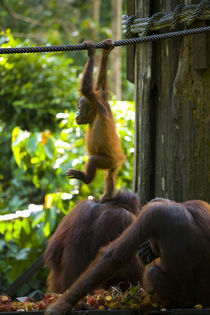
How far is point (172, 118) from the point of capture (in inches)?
125

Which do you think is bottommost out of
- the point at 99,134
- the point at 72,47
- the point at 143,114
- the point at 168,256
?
the point at 168,256

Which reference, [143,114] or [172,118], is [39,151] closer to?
[143,114]

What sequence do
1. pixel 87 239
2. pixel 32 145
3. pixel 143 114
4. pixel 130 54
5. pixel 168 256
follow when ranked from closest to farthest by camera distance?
pixel 168 256
pixel 143 114
pixel 130 54
pixel 87 239
pixel 32 145

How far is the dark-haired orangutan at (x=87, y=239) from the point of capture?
3619 millimetres

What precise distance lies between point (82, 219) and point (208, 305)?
1.36m

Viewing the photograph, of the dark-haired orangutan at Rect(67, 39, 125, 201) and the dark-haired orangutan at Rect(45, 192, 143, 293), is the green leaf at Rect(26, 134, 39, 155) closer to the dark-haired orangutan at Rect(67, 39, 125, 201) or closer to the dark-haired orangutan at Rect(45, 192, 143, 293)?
the dark-haired orangutan at Rect(67, 39, 125, 201)

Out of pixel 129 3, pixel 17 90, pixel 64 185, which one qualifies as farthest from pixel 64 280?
pixel 17 90

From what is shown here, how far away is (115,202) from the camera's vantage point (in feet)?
12.5

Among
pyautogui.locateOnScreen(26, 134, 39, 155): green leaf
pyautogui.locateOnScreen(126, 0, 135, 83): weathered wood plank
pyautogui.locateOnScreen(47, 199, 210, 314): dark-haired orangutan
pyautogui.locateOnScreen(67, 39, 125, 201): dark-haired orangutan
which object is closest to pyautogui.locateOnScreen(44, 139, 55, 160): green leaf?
pyautogui.locateOnScreen(26, 134, 39, 155): green leaf

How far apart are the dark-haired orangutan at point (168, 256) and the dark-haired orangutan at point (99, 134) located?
1455 millimetres

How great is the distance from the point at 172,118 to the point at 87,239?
1021 mm

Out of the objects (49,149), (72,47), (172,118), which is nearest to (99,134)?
(172,118)

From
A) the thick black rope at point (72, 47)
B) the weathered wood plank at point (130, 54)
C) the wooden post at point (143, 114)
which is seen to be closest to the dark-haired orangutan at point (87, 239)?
the wooden post at point (143, 114)

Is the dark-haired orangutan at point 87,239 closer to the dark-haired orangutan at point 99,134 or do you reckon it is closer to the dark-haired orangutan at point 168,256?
the dark-haired orangutan at point 99,134
